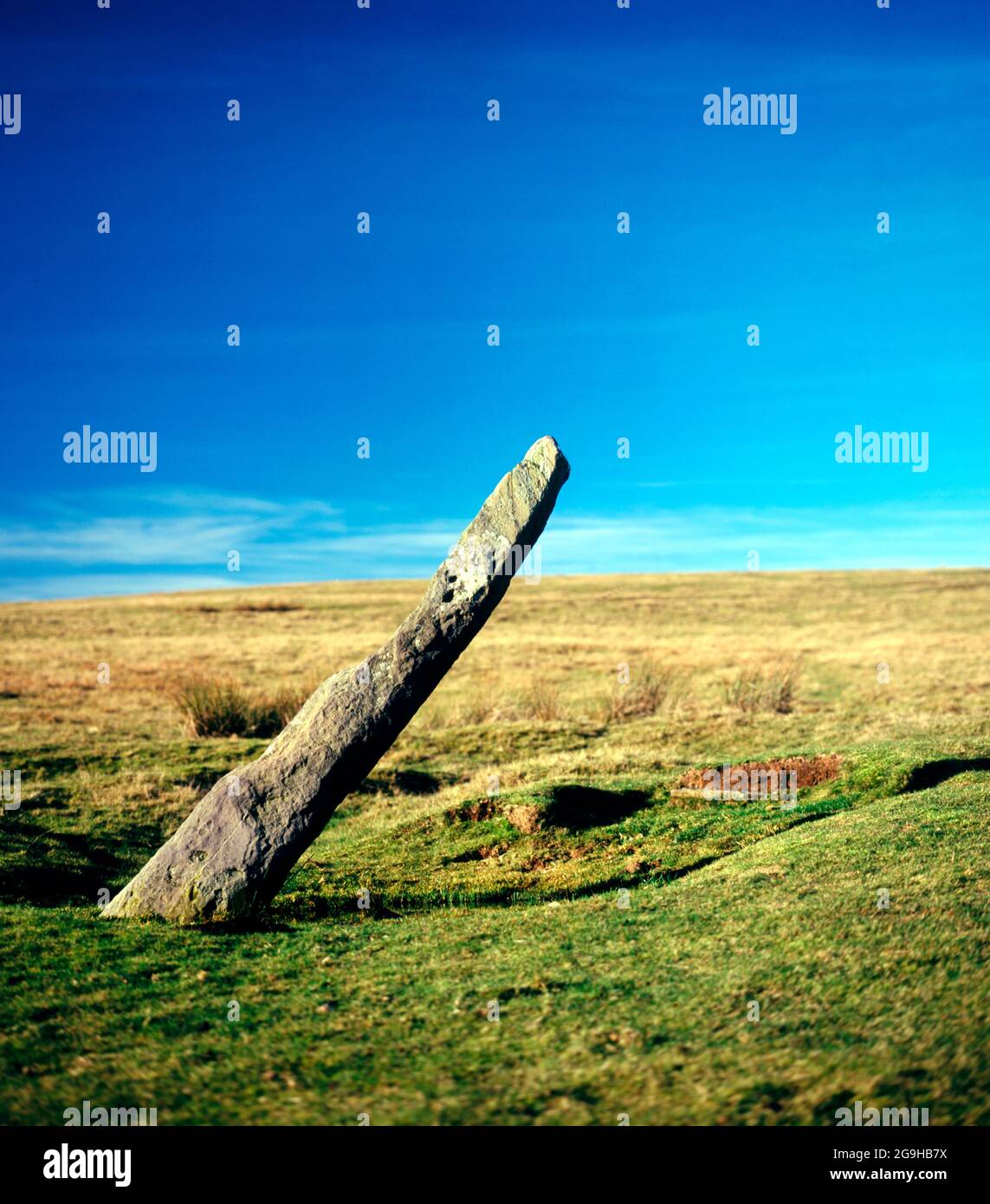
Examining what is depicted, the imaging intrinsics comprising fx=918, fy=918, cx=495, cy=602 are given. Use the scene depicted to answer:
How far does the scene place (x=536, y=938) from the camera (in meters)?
8.96

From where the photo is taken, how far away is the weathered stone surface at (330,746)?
1046cm

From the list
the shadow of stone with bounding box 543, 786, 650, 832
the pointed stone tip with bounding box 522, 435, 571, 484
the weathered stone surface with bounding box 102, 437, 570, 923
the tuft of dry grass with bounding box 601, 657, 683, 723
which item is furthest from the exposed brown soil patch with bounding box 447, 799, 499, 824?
the tuft of dry grass with bounding box 601, 657, 683, 723

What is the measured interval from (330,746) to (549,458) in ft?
14.8

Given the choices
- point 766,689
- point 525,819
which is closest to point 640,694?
point 766,689

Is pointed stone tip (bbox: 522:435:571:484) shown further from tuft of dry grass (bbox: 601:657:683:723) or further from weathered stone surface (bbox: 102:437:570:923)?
tuft of dry grass (bbox: 601:657:683:723)

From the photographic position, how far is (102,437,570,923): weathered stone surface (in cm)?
1046

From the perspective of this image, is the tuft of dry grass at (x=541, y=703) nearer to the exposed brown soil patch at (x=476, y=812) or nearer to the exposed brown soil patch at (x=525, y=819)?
the exposed brown soil patch at (x=476, y=812)

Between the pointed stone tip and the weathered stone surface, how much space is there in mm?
15

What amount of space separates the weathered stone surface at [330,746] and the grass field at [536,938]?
0.62 metres

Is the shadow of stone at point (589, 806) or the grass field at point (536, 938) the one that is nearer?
the grass field at point (536, 938)

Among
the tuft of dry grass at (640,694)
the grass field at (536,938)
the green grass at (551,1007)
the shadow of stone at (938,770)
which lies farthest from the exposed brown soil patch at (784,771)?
the tuft of dry grass at (640,694)

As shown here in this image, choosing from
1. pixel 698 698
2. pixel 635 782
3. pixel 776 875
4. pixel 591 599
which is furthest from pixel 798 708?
pixel 591 599

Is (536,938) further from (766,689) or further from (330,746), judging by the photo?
(766,689)
